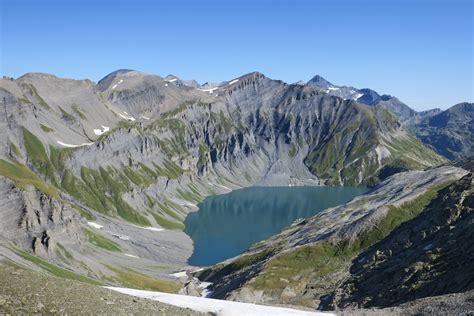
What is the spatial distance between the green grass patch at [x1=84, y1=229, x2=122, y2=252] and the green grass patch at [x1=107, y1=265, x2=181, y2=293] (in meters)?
27.6

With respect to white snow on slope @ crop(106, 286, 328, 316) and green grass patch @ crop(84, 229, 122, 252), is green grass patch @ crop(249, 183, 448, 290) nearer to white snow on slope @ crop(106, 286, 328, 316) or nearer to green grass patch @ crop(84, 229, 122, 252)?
white snow on slope @ crop(106, 286, 328, 316)

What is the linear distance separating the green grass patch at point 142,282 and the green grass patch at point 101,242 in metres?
27.6

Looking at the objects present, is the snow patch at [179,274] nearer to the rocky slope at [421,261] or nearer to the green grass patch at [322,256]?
the green grass patch at [322,256]

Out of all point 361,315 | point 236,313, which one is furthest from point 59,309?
point 361,315

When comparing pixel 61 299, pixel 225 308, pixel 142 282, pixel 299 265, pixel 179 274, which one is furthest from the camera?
pixel 179 274

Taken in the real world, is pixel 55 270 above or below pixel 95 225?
below

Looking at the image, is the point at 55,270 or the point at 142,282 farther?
the point at 142,282

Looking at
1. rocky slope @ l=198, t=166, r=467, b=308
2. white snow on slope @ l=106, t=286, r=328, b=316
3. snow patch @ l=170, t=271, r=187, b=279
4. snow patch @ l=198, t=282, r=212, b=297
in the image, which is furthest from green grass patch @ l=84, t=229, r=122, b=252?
white snow on slope @ l=106, t=286, r=328, b=316

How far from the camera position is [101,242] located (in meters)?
171

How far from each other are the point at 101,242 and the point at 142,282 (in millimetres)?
44119

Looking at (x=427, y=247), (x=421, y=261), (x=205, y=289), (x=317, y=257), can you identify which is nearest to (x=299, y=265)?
(x=317, y=257)

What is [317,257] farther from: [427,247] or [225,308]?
[225,308]

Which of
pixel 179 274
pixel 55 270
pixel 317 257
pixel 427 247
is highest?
pixel 427 247

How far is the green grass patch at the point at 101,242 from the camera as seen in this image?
168 m
